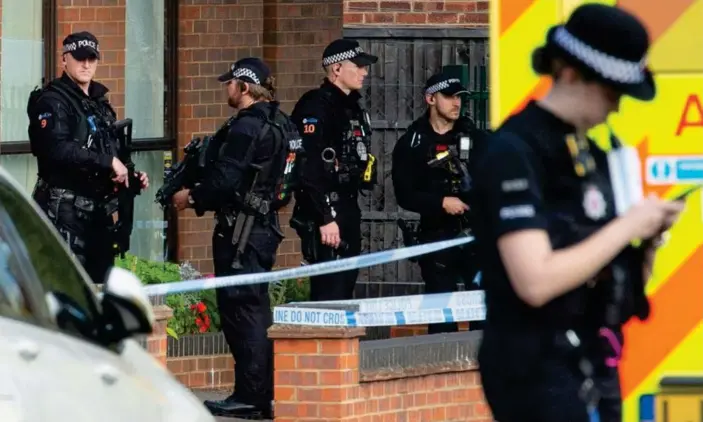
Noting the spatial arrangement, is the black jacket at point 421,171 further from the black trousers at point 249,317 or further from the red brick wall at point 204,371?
the red brick wall at point 204,371

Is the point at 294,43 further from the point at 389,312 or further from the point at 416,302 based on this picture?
the point at 389,312

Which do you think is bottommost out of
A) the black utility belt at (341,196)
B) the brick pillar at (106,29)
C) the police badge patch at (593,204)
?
the black utility belt at (341,196)

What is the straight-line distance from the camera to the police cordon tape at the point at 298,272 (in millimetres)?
10109

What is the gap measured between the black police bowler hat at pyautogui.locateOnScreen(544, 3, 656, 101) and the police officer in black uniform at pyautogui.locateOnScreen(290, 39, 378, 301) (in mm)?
6769

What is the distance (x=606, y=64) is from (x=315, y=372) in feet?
16.0

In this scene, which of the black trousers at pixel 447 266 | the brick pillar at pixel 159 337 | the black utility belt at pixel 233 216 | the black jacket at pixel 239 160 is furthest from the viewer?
the black trousers at pixel 447 266

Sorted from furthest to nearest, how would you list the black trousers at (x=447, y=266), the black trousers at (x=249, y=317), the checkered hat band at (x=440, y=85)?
the black trousers at (x=447, y=266) → the checkered hat band at (x=440, y=85) → the black trousers at (x=249, y=317)

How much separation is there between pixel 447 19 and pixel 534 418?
9052mm

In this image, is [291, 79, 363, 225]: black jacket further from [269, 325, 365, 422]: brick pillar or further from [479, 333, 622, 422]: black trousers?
[479, 333, 622, 422]: black trousers

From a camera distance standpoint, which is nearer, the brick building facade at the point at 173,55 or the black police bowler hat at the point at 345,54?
the black police bowler hat at the point at 345,54

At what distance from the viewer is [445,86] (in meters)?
11.8

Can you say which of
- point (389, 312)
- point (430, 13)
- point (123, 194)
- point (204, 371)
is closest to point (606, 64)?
point (389, 312)

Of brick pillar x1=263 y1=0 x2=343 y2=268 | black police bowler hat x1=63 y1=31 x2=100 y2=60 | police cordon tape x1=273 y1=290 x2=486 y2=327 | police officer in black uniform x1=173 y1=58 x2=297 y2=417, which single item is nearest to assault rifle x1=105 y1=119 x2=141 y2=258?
black police bowler hat x1=63 y1=31 x2=100 y2=60

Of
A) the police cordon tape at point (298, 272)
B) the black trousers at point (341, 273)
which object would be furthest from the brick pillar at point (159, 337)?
the black trousers at point (341, 273)
